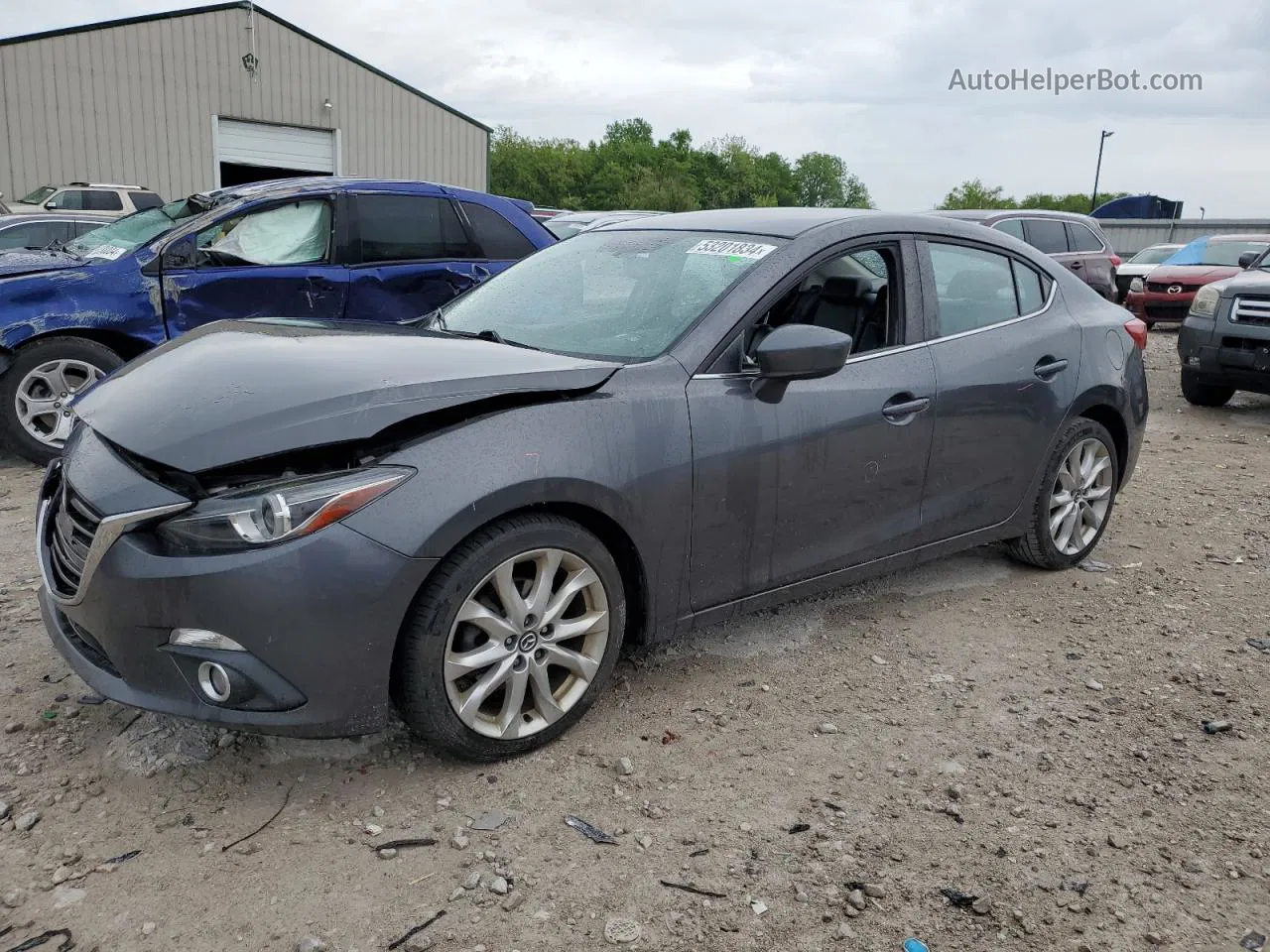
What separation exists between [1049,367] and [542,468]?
2.48 m

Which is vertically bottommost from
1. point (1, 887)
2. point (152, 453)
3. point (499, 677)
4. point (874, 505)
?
point (1, 887)

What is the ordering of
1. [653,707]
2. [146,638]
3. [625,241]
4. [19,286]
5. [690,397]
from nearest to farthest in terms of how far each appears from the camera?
1. [146,638]
2. [690,397]
3. [653,707]
4. [625,241]
5. [19,286]

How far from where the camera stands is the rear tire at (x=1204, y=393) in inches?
372

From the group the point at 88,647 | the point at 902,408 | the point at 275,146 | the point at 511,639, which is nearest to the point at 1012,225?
the point at 902,408

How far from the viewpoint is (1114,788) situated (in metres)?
3.01

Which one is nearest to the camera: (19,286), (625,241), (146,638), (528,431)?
(146,638)

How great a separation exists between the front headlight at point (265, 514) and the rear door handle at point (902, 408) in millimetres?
1889

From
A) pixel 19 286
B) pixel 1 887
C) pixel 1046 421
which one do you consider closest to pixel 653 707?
pixel 1 887

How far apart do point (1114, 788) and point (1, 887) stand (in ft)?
9.54

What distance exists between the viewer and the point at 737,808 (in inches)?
112

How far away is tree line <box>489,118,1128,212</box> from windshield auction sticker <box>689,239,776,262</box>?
71286 mm

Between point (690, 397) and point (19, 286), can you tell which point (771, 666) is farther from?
point (19, 286)

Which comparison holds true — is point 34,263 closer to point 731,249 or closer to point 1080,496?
point 731,249

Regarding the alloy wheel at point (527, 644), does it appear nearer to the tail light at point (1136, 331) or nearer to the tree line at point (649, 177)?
the tail light at point (1136, 331)
